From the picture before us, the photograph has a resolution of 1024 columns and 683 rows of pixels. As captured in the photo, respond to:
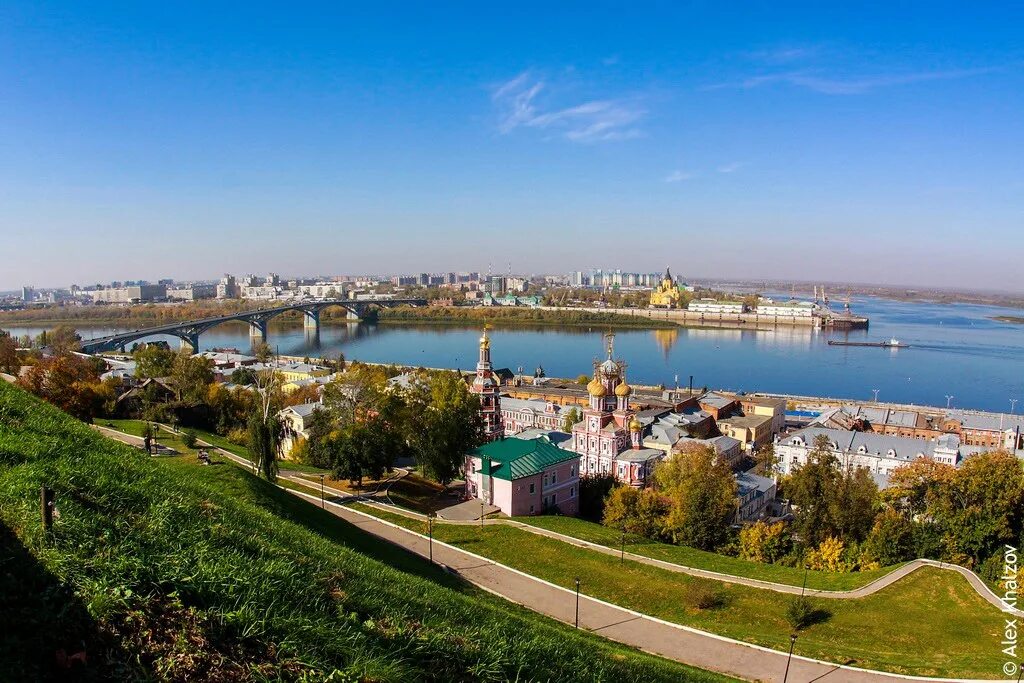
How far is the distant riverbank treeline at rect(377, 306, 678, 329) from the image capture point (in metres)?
70.8

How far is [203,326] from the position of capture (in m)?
48.5

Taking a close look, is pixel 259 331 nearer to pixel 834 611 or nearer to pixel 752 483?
pixel 752 483

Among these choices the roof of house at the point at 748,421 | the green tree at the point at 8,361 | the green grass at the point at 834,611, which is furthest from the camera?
the roof of house at the point at 748,421

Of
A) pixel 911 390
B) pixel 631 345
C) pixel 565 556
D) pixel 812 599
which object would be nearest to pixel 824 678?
pixel 812 599

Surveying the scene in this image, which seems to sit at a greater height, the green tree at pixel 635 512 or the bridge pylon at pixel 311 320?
the bridge pylon at pixel 311 320

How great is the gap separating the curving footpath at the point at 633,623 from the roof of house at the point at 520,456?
195cm

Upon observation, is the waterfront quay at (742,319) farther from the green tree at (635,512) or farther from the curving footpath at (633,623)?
the curving footpath at (633,623)

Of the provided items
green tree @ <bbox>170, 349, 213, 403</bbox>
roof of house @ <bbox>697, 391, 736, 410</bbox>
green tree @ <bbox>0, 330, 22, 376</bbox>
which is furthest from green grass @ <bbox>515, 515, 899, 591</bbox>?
green tree @ <bbox>0, 330, 22, 376</bbox>

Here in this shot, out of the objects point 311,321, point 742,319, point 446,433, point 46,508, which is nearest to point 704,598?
point 446,433

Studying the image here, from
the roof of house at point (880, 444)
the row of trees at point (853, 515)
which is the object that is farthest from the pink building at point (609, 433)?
the roof of house at point (880, 444)

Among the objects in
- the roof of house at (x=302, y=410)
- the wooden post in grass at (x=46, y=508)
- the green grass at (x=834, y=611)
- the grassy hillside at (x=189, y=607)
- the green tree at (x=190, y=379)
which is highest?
the wooden post in grass at (x=46, y=508)

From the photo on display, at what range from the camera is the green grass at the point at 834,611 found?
688 cm

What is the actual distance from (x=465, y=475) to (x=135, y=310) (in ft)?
248

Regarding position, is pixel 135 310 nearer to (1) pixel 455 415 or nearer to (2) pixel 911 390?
(1) pixel 455 415
